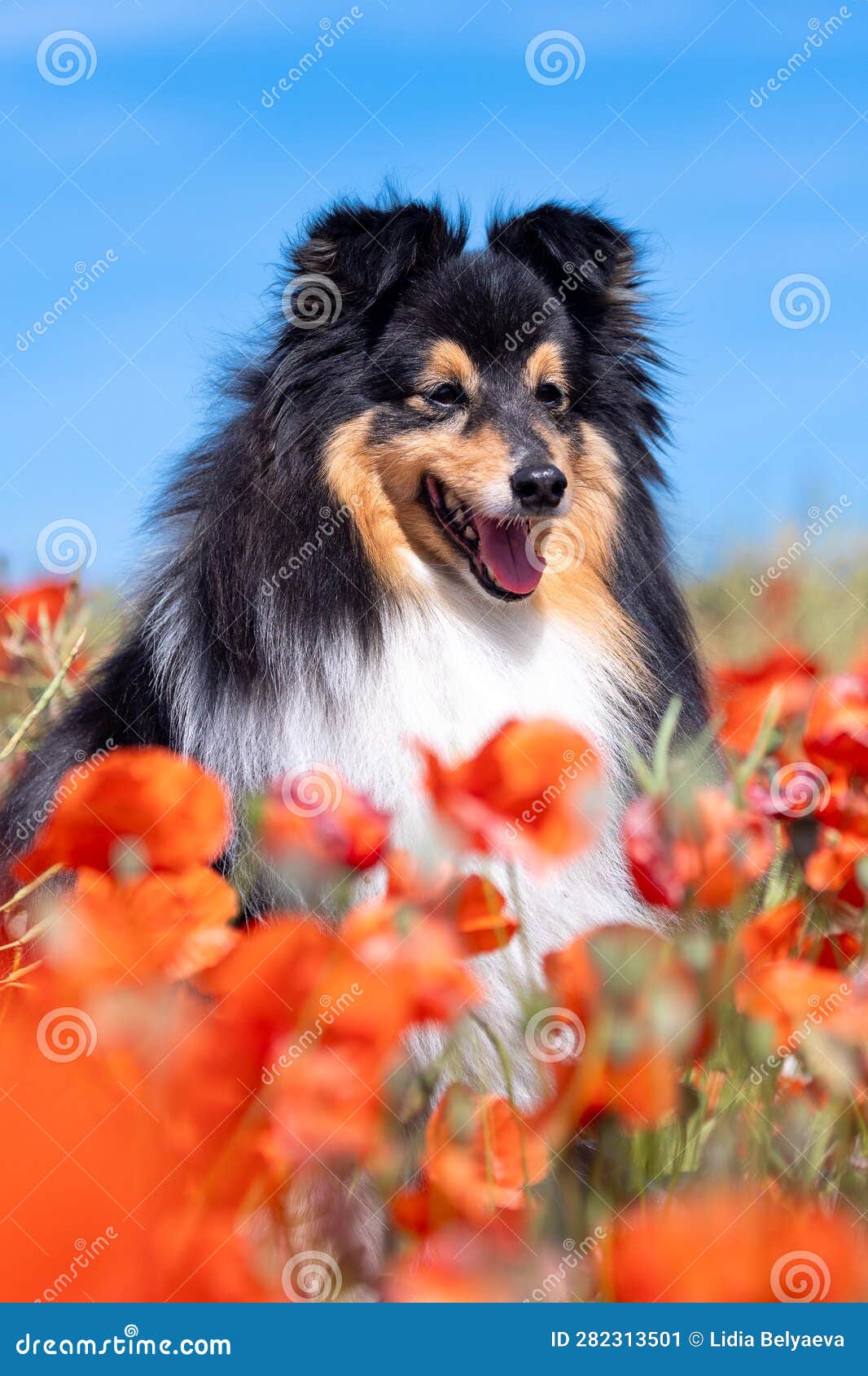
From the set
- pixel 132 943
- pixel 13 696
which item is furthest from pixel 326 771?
pixel 13 696

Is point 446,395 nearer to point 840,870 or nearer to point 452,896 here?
point 840,870

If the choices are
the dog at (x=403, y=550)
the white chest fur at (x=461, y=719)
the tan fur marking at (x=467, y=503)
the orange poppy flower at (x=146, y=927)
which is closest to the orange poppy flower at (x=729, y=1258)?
the orange poppy flower at (x=146, y=927)

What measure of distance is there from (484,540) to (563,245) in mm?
902

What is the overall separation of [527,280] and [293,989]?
10.1 ft

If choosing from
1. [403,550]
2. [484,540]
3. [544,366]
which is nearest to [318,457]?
[403,550]

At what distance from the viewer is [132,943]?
3.63 feet

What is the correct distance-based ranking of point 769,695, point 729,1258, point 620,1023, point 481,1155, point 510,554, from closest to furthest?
point 729,1258 < point 620,1023 < point 481,1155 < point 769,695 < point 510,554

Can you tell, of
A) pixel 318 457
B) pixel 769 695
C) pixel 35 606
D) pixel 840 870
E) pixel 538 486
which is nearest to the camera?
pixel 840 870

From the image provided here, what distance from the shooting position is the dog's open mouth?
3.56 meters

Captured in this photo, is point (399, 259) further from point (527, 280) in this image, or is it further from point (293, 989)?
point (293, 989)

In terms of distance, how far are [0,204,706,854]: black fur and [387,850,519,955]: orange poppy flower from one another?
87.9 inches

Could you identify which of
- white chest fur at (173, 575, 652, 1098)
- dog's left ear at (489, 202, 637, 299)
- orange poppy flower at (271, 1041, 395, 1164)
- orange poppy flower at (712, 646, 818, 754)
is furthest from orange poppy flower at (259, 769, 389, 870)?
dog's left ear at (489, 202, 637, 299)

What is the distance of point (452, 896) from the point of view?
3.79ft

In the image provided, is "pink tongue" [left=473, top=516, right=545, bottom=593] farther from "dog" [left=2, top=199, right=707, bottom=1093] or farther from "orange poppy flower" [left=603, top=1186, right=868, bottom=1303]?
"orange poppy flower" [left=603, top=1186, right=868, bottom=1303]
